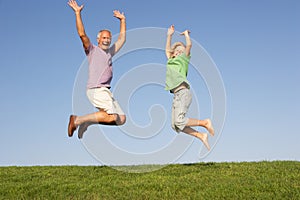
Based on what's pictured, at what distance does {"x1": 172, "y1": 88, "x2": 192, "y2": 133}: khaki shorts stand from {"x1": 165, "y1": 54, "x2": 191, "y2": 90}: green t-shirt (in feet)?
0.71

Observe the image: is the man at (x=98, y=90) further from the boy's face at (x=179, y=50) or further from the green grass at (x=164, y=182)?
the boy's face at (x=179, y=50)

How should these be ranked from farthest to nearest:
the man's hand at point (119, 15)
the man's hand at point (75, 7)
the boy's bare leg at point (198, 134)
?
the boy's bare leg at point (198, 134) → the man's hand at point (119, 15) → the man's hand at point (75, 7)

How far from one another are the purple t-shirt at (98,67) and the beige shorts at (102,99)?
101mm

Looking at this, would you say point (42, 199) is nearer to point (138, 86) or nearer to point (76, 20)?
point (138, 86)

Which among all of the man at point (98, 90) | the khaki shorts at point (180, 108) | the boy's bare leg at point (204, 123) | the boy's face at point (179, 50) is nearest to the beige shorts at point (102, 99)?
the man at point (98, 90)

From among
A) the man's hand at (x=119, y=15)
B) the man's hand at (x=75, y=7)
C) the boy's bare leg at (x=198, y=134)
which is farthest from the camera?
the boy's bare leg at (x=198, y=134)

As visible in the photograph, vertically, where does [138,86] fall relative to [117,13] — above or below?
below

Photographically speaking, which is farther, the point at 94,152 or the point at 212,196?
the point at 94,152

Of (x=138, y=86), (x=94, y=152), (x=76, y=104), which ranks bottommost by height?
(x=94, y=152)

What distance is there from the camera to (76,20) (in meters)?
8.68

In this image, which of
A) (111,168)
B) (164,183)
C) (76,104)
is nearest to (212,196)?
(164,183)

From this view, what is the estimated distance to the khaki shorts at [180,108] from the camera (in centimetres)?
973

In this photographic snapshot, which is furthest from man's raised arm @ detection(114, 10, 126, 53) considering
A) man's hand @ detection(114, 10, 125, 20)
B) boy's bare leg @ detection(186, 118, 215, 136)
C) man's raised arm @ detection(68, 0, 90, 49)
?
boy's bare leg @ detection(186, 118, 215, 136)

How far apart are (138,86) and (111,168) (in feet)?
13.3
